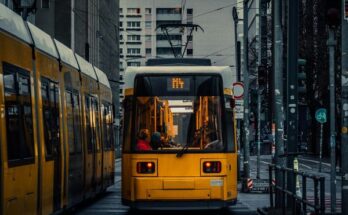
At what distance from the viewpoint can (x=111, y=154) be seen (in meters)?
25.4

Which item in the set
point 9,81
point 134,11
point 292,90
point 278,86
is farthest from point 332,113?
point 134,11

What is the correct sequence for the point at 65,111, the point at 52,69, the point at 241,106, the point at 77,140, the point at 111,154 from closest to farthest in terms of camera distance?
the point at 52,69
the point at 65,111
the point at 77,140
the point at 111,154
the point at 241,106

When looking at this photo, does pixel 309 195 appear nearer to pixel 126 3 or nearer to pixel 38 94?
pixel 38 94

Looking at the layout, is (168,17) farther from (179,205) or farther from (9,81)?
(9,81)

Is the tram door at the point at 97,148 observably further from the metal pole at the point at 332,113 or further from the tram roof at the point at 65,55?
the metal pole at the point at 332,113

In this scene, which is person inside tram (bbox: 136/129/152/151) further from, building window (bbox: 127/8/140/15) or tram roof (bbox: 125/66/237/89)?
building window (bbox: 127/8/140/15)

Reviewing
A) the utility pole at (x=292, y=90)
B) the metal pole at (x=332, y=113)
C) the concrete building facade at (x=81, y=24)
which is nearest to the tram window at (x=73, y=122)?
the utility pole at (x=292, y=90)

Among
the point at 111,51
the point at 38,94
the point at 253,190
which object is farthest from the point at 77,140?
the point at 111,51

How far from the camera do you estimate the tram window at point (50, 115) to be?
44.1 feet

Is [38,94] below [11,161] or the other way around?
the other way around

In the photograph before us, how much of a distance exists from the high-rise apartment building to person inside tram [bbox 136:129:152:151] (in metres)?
127

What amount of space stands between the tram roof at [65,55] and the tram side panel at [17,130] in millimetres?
3739

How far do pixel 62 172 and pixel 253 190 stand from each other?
12169 mm

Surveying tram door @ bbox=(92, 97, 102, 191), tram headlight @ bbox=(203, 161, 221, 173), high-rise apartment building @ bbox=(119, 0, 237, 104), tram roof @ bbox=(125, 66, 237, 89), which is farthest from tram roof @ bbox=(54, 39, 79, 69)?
high-rise apartment building @ bbox=(119, 0, 237, 104)
